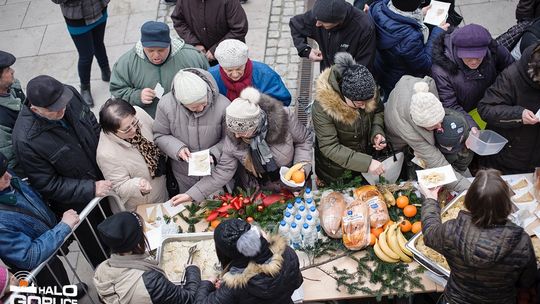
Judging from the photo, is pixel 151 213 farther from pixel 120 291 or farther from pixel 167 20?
pixel 167 20

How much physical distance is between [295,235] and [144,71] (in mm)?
2262

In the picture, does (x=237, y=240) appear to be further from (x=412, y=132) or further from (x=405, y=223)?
(x=412, y=132)

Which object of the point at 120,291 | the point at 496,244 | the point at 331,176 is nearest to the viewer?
the point at 496,244

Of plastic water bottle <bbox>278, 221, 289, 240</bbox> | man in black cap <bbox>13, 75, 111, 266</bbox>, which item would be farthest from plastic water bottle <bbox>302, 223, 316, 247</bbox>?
man in black cap <bbox>13, 75, 111, 266</bbox>

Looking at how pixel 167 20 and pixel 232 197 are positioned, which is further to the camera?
pixel 167 20

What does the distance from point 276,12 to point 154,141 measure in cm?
411

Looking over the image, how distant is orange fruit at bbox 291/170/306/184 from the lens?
467 centimetres


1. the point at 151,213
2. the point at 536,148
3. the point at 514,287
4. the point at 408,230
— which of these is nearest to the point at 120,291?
the point at 151,213

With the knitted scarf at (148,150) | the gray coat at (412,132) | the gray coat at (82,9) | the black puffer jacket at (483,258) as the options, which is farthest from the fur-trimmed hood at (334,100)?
the gray coat at (82,9)

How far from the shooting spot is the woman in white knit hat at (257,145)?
174 inches

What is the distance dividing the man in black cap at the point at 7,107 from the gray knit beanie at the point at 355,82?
9.29 feet

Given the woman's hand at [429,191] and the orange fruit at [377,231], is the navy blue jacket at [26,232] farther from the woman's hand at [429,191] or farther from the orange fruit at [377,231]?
the woman's hand at [429,191]

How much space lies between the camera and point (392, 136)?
4898 mm

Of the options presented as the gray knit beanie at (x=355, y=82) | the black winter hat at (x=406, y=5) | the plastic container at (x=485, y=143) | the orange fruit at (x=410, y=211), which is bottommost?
the orange fruit at (x=410, y=211)
